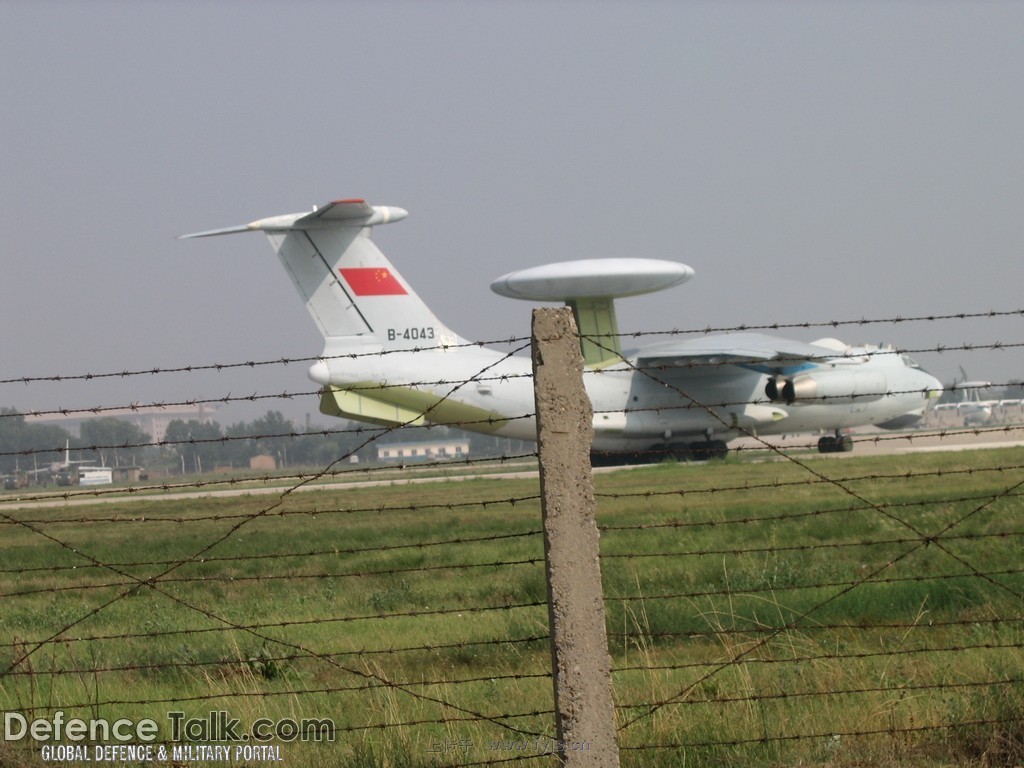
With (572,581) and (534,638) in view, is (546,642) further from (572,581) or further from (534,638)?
(572,581)

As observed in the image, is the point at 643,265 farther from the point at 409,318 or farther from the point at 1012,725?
the point at 1012,725

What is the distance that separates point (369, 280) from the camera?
25266 mm

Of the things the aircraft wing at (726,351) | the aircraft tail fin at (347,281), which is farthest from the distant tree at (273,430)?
the aircraft wing at (726,351)

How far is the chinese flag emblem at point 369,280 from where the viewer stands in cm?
2519

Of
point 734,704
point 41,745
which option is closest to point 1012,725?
point 734,704

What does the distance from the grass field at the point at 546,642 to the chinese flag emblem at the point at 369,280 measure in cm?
1199

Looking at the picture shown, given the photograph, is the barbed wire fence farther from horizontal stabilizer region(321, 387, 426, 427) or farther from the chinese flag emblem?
the chinese flag emblem

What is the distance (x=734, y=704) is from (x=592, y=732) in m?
1.29

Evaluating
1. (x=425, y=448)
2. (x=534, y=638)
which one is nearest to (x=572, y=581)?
(x=534, y=638)

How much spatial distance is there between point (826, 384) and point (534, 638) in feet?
83.2

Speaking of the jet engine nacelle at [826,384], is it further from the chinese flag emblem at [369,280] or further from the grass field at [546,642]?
the grass field at [546,642]

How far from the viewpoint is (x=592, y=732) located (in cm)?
418

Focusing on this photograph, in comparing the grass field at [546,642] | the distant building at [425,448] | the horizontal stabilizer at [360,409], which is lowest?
the grass field at [546,642]

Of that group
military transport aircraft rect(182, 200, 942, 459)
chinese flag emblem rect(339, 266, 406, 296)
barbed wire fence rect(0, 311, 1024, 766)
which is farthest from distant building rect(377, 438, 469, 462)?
barbed wire fence rect(0, 311, 1024, 766)
